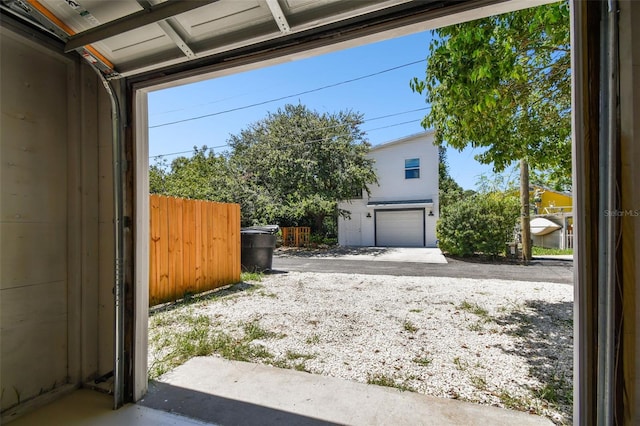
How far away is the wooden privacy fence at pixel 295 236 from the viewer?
15414mm

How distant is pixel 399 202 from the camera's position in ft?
49.6

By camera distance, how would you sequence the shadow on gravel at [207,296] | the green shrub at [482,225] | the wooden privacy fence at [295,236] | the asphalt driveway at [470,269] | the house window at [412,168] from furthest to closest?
the wooden privacy fence at [295,236]
the house window at [412,168]
the green shrub at [482,225]
the asphalt driveway at [470,269]
the shadow on gravel at [207,296]

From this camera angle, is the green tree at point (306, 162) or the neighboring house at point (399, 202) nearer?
the green tree at point (306, 162)

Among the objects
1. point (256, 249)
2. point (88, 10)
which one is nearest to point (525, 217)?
point (256, 249)

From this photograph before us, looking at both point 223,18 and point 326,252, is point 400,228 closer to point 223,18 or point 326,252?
point 326,252

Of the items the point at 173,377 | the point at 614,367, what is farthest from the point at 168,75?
the point at 614,367

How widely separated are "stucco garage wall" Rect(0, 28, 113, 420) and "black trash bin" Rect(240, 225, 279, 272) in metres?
4.60

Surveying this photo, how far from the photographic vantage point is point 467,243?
10648 millimetres

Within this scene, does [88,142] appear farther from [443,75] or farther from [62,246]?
[443,75]

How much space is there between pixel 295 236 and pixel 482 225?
338 inches

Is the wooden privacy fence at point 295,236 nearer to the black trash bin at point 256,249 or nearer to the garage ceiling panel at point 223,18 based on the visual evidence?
the black trash bin at point 256,249

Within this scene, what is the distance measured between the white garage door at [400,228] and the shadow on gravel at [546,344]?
33.7ft

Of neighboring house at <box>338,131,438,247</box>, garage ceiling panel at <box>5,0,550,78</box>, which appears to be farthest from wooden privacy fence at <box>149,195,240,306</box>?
neighboring house at <box>338,131,438,247</box>

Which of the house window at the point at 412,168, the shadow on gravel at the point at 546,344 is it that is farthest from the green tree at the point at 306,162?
the shadow on gravel at the point at 546,344
